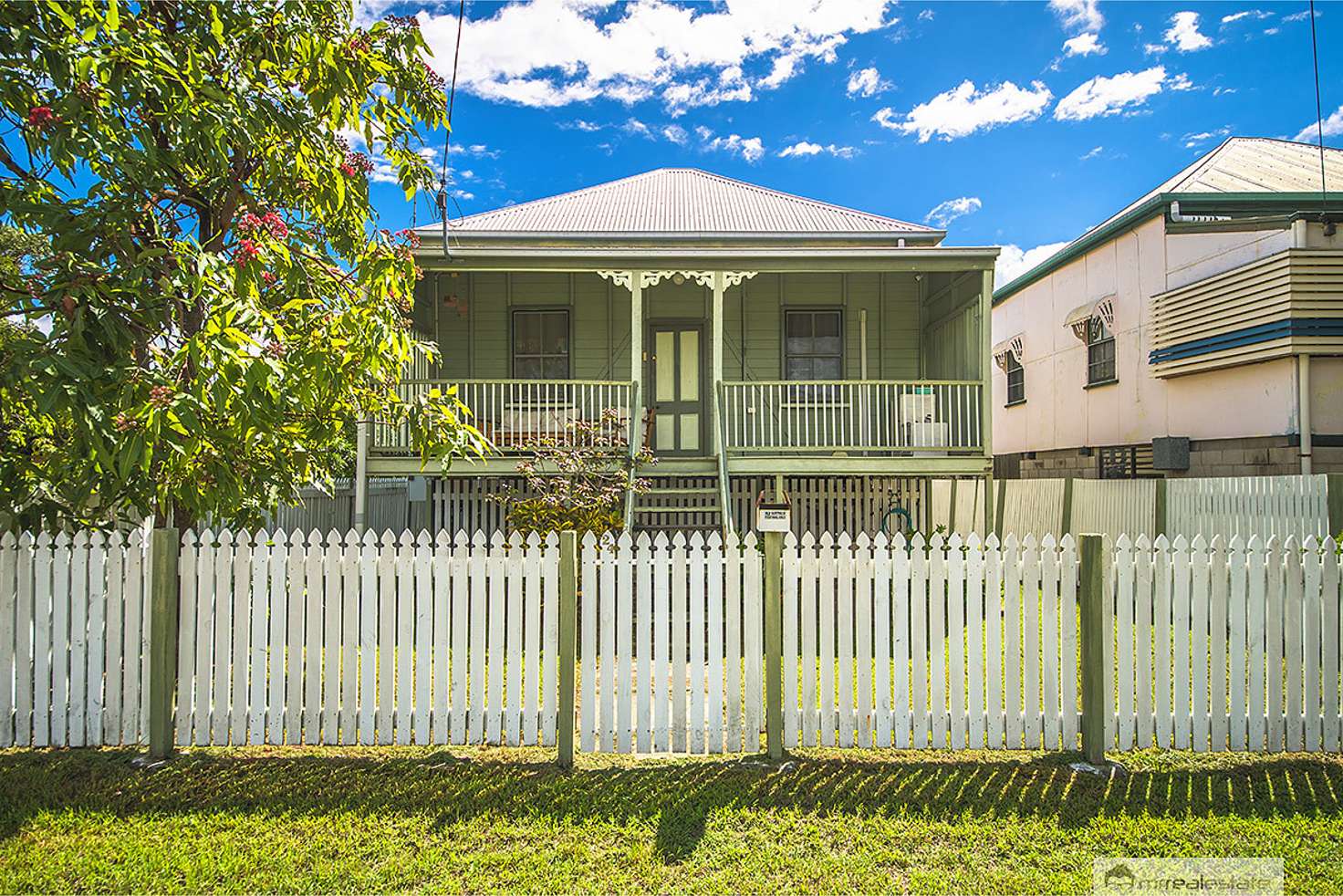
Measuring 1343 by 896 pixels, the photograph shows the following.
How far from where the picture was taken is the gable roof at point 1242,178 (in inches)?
488

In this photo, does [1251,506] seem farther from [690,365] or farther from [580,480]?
[690,365]

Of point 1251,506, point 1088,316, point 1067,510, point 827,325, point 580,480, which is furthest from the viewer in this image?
point 1088,316

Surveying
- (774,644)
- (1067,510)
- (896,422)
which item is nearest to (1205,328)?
(1067,510)

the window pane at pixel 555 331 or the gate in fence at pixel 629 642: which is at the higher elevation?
the window pane at pixel 555 331

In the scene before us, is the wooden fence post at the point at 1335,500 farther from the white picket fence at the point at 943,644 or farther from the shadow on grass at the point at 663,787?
the white picket fence at the point at 943,644

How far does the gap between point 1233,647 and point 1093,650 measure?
83cm

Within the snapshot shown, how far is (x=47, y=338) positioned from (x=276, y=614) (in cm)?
188

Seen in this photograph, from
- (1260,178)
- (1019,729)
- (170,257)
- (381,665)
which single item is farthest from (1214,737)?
(1260,178)

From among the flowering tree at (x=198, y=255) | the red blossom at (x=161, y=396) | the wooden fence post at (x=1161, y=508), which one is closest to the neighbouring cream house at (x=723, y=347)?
the wooden fence post at (x=1161, y=508)

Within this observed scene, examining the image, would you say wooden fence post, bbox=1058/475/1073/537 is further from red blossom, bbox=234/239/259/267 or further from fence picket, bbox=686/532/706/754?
red blossom, bbox=234/239/259/267

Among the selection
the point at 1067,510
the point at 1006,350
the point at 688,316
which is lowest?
the point at 1067,510

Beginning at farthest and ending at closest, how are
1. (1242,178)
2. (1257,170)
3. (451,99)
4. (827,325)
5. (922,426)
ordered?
(1257,170)
(827,325)
(1242,178)
(922,426)
(451,99)

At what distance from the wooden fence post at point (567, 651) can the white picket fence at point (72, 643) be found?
2.44m

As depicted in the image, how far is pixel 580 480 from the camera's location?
390 inches
